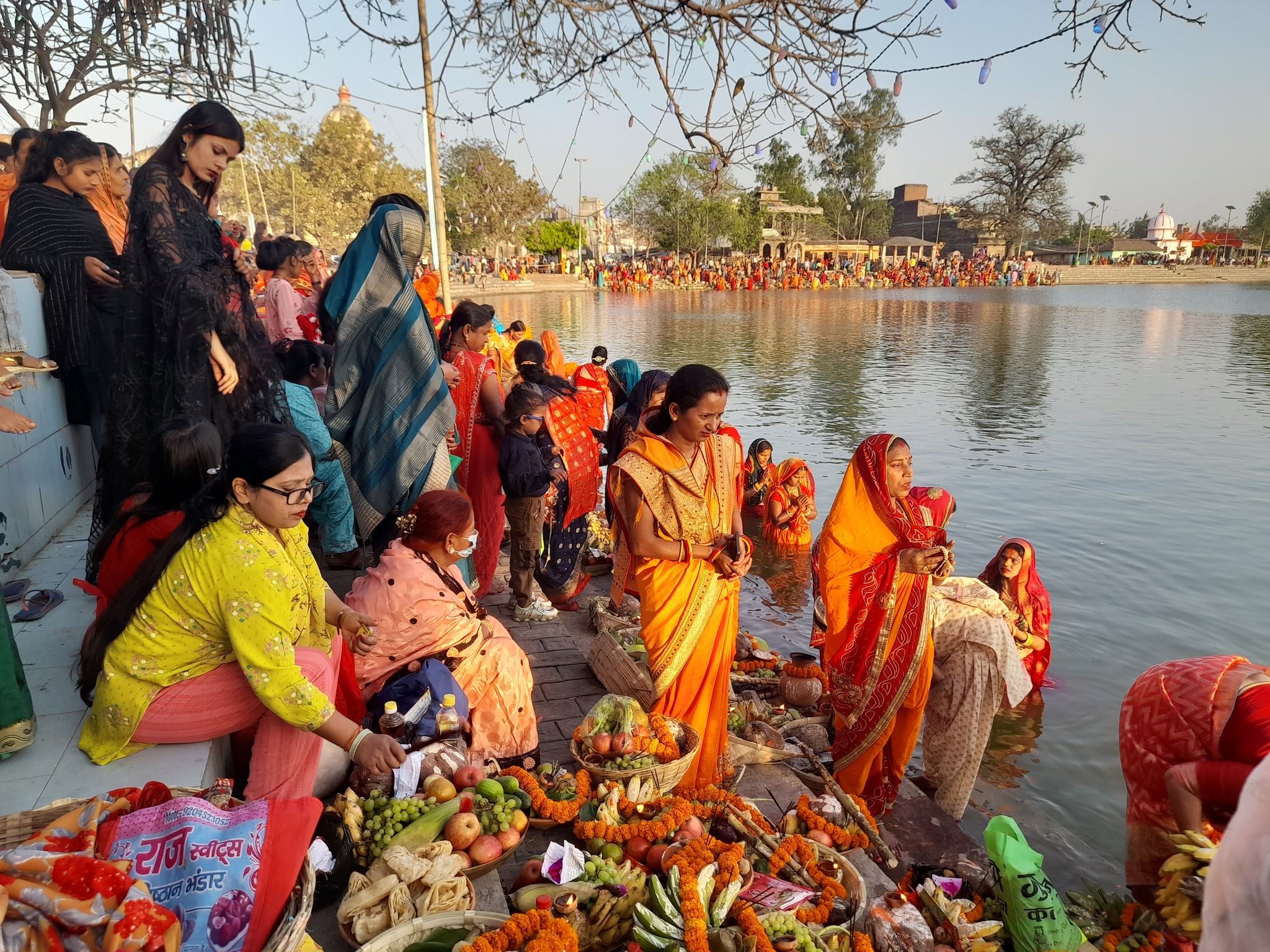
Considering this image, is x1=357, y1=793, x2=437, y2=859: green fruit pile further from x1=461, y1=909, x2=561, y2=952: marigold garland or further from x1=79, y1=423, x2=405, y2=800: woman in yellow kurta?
x1=461, y1=909, x2=561, y2=952: marigold garland

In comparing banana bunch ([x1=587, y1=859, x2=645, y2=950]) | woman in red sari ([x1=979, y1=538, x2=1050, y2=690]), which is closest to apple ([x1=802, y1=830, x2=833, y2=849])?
banana bunch ([x1=587, y1=859, x2=645, y2=950])

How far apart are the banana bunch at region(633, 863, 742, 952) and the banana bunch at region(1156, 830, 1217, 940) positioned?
1236 mm

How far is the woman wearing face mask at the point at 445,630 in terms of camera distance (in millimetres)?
3291

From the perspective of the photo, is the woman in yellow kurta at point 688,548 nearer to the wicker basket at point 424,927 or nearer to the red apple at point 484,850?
the red apple at point 484,850

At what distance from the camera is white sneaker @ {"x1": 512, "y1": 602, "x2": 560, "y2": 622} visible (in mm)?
5141

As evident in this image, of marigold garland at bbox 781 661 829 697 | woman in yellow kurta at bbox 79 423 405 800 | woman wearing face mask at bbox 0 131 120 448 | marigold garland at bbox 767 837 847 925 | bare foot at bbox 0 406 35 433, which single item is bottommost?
marigold garland at bbox 781 661 829 697

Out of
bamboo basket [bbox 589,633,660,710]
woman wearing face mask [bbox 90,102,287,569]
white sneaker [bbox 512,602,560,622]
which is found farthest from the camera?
white sneaker [bbox 512,602,560,622]

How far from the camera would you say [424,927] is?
2.23 m

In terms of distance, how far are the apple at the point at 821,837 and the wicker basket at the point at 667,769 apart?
0.54 meters

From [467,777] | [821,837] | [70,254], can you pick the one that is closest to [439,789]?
[467,777]

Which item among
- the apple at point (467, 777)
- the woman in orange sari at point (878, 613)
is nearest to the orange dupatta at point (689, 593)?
the woman in orange sari at point (878, 613)

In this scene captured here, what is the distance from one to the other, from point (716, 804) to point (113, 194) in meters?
5.77

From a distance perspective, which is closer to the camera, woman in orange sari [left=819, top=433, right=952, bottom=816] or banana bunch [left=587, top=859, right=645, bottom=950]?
banana bunch [left=587, top=859, right=645, bottom=950]

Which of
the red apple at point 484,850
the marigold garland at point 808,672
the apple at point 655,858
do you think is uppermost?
the red apple at point 484,850
